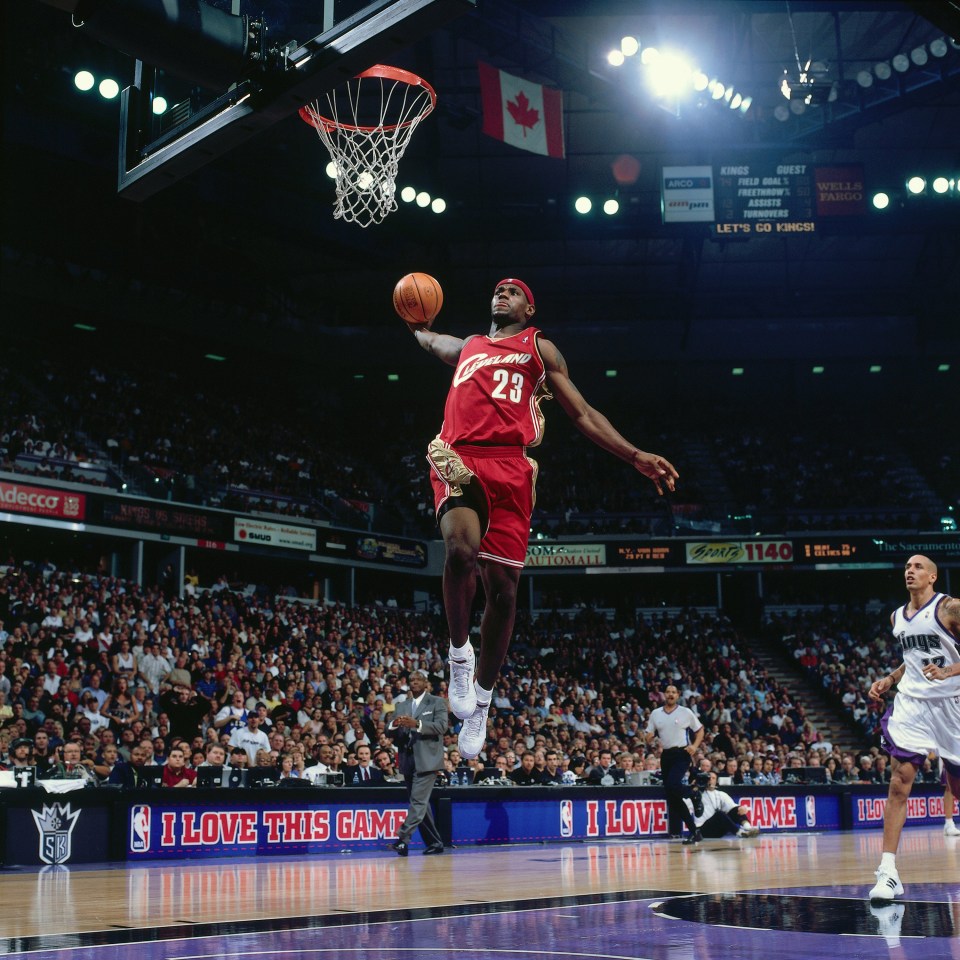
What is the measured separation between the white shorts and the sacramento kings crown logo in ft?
24.7

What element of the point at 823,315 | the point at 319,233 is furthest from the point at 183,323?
the point at 823,315

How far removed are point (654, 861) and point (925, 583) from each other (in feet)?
15.4

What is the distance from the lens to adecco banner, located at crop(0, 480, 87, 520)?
2148cm

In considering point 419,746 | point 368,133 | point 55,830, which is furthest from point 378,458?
point 55,830

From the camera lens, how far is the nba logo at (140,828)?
36.2 feet

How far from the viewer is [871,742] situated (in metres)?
Result: 25.6

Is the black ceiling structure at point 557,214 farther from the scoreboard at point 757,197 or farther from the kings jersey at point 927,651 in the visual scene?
the kings jersey at point 927,651

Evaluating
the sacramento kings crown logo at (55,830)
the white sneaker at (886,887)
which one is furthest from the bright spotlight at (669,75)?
the white sneaker at (886,887)

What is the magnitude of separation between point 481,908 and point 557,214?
22.9m

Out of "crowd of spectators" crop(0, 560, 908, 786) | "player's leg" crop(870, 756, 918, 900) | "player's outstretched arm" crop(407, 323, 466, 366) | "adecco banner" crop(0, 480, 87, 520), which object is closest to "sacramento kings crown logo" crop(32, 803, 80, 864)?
"crowd of spectators" crop(0, 560, 908, 786)

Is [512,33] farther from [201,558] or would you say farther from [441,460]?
[441,460]

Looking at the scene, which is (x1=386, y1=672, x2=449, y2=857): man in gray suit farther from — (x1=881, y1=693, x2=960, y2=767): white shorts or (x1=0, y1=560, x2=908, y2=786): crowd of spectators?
(x1=881, y1=693, x2=960, y2=767): white shorts

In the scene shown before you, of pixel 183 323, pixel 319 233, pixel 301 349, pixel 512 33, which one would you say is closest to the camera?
pixel 512 33

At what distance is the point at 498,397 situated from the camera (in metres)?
5.31
